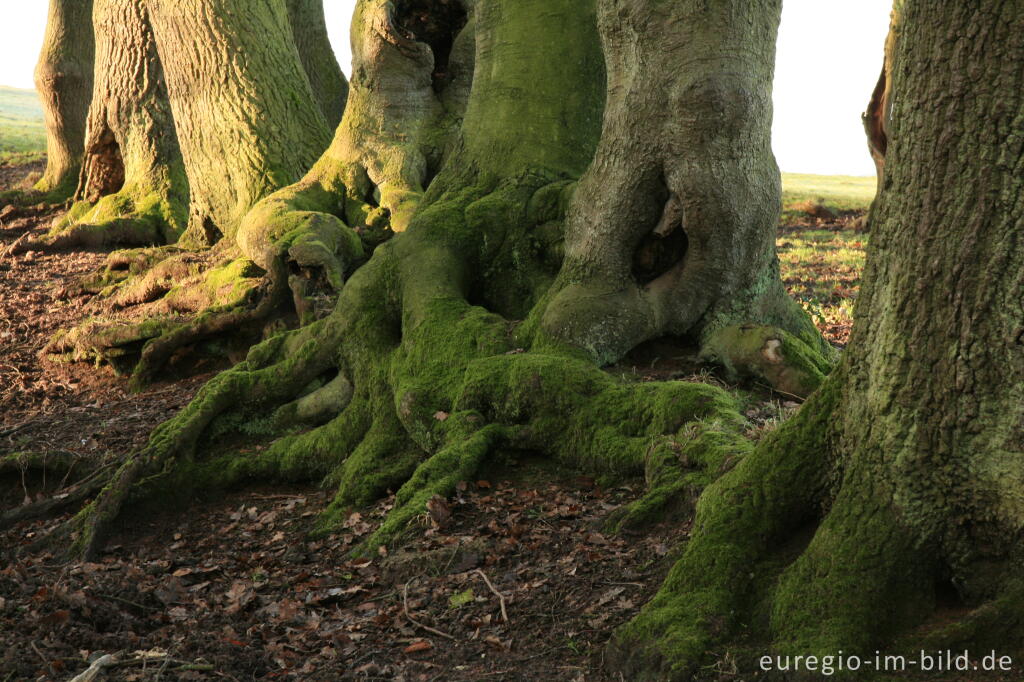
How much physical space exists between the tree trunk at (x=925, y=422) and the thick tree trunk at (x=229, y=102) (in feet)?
30.7

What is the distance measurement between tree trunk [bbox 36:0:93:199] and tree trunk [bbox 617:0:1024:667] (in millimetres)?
18274

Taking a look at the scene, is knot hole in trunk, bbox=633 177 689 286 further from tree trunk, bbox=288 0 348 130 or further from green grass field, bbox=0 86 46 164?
green grass field, bbox=0 86 46 164

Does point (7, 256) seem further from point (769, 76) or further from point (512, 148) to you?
point (769, 76)

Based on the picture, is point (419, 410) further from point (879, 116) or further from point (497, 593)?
point (879, 116)

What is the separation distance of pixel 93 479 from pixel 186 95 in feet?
19.9

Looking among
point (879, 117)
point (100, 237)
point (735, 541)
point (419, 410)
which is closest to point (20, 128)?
point (100, 237)

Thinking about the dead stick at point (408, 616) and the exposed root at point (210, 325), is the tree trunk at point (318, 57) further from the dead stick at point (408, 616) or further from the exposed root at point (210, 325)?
the dead stick at point (408, 616)

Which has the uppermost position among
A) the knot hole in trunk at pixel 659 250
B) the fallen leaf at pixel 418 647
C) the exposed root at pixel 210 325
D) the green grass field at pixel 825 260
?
the knot hole in trunk at pixel 659 250

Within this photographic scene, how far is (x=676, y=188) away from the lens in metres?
6.82

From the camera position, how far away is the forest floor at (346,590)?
4.48 meters

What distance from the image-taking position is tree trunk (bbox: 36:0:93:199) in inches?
736

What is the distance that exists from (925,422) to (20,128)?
45.4 meters

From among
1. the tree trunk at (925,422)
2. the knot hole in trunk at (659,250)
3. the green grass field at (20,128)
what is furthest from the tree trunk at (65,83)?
the tree trunk at (925,422)

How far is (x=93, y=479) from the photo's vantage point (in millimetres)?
8008
